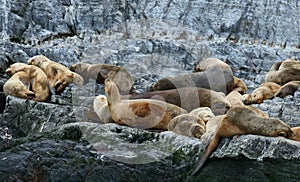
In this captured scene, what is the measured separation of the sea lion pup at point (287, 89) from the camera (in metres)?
11.3

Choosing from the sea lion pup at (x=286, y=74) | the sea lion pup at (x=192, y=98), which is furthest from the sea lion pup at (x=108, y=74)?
the sea lion pup at (x=286, y=74)

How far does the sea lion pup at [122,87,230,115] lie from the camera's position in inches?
389

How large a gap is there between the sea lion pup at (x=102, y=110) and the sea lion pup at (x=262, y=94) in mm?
3432

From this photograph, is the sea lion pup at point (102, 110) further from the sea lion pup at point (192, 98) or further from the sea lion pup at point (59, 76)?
the sea lion pup at point (59, 76)

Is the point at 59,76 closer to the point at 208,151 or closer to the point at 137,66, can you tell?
the point at 137,66

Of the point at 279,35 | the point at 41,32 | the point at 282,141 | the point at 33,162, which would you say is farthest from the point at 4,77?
the point at 279,35

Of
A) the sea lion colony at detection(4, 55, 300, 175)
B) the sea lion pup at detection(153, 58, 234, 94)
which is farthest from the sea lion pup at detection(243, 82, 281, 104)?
the sea lion pup at detection(153, 58, 234, 94)

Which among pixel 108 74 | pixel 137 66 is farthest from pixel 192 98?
pixel 137 66

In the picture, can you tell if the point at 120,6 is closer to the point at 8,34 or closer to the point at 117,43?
the point at 117,43

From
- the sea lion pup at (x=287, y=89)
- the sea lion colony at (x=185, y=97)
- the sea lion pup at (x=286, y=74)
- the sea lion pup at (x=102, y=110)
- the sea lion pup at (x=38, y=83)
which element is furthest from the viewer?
the sea lion pup at (x=286, y=74)

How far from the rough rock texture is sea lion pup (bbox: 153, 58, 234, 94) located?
0.61 metres

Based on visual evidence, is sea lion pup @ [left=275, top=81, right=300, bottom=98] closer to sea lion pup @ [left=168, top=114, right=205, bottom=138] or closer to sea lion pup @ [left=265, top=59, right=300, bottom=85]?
sea lion pup @ [left=265, top=59, right=300, bottom=85]

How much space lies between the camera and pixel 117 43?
16656mm

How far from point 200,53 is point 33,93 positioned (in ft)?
24.3
